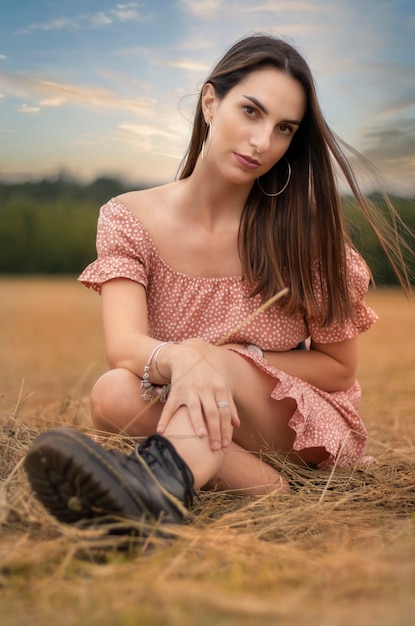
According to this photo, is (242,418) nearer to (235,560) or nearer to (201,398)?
(201,398)

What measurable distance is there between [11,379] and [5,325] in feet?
9.91

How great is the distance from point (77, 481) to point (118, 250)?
963 mm

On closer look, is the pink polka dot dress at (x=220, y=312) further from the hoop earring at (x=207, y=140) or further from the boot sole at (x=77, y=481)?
the boot sole at (x=77, y=481)

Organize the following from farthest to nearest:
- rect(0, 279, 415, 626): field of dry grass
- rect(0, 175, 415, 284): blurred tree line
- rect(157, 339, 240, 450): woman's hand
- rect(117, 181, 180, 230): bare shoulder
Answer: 1. rect(0, 175, 415, 284): blurred tree line
2. rect(117, 181, 180, 230): bare shoulder
3. rect(157, 339, 240, 450): woman's hand
4. rect(0, 279, 415, 626): field of dry grass

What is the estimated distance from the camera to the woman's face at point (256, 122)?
2018 millimetres

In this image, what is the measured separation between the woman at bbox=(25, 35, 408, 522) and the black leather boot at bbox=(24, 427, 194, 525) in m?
0.38

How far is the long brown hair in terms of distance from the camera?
7.20ft

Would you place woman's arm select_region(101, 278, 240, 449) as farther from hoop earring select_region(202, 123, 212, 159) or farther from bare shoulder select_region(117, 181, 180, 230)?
hoop earring select_region(202, 123, 212, 159)

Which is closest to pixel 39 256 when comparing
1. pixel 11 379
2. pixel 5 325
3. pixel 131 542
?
pixel 5 325

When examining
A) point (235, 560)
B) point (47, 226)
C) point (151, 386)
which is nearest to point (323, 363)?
point (151, 386)

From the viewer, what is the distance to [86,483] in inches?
51.7

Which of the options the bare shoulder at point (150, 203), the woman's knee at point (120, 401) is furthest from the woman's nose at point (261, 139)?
the woman's knee at point (120, 401)

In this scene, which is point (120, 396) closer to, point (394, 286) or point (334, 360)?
point (334, 360)

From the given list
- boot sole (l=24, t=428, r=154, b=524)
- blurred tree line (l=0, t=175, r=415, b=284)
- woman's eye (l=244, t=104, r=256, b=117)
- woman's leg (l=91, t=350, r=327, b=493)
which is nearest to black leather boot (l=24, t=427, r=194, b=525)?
boot sole (l=24, t=428, r=154, b=524)
